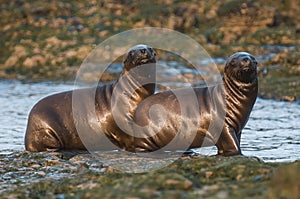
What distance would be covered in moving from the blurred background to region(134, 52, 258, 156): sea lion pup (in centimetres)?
950

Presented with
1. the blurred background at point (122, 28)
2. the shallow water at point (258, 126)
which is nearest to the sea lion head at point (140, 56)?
the shallow water at point (258, 126)

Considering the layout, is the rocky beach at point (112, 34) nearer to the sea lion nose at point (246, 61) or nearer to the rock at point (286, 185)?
the sea lion nose at point (246, 61)

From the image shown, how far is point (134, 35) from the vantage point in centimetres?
2158

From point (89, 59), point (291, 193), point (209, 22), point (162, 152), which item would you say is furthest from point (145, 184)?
point (209, 22)

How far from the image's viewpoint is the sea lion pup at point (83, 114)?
9031 mm

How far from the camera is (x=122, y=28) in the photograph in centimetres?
2277

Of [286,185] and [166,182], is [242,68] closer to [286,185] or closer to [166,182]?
[166,182]

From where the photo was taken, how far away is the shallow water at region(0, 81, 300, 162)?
9.18m

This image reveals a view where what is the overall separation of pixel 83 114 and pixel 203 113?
1.75 meters

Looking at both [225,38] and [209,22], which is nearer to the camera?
[225,38]

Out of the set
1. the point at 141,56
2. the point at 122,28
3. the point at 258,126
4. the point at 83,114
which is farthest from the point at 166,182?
the point at 122,28

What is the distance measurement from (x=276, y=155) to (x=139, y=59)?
2.30 m

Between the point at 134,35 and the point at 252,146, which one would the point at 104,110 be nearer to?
the point at 252,146

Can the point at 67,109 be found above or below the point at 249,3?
below
